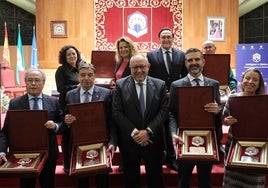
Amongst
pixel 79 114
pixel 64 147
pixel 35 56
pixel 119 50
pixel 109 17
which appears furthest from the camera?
pixel 109 17

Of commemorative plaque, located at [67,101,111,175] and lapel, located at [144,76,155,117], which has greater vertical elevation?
lapel, located at [144,76,155,117]

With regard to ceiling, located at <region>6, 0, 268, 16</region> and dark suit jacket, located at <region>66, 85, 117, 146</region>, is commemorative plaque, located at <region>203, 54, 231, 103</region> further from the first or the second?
ceiling, located at <region>6, 0, 268, 16</region>

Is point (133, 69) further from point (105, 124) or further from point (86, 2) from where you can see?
point (86, 2)

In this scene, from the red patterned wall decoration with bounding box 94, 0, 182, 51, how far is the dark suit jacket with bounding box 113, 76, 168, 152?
6.00 meters

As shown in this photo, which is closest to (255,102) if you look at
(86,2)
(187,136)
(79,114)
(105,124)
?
(187,136)

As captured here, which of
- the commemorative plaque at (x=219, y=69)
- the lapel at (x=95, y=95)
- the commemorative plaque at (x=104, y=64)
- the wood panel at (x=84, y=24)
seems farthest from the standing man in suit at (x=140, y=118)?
the wood panel at (x=84, y=24)

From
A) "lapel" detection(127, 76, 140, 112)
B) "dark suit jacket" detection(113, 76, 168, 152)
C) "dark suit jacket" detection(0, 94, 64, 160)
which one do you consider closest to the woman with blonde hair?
"dark suit jacket" detection(113, 76, 168, 152)

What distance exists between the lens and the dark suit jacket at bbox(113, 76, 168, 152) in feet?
7.87

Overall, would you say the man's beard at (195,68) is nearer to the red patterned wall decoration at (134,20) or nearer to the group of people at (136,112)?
the group of people at (136,112)

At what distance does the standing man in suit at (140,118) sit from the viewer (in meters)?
2.40

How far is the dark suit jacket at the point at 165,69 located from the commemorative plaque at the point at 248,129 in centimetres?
102

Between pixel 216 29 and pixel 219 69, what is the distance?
576 centimetres

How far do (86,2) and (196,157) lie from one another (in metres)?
7.27

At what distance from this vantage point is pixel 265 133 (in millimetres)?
2184
